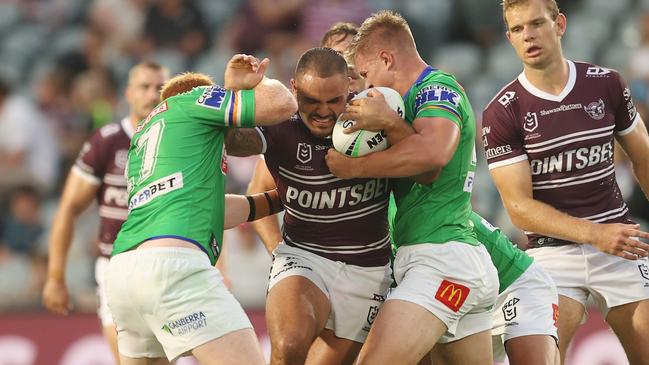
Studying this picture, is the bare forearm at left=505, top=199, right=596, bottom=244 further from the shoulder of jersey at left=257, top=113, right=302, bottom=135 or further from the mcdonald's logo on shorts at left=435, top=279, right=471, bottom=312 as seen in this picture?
the shoulder of jersey at left=257, top=113, right=302, bottom=135

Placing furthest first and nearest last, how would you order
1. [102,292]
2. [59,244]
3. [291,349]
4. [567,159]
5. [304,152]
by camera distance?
[59,244] < [102,292] < [567,159] < [304,152] < [291,349]

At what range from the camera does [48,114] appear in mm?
12656

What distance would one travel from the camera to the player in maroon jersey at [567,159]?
6.71 m

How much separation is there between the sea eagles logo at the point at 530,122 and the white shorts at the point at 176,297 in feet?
7.36

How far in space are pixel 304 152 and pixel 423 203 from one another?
0.69 metres

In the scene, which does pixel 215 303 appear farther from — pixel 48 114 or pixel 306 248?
pixel 48 114

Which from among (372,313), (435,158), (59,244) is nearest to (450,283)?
(372,313)

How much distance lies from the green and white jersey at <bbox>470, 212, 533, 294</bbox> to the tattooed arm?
136 centimetres

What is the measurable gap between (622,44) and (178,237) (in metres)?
9.24

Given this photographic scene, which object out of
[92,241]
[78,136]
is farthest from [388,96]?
[78,136]

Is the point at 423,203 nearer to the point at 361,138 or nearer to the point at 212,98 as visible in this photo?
the point at 361,138

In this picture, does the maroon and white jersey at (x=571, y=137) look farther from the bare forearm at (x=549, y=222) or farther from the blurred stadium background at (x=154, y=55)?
the blurred stadium background at (x=154, y=55)

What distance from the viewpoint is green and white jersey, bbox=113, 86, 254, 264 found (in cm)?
552

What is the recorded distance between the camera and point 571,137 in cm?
670
